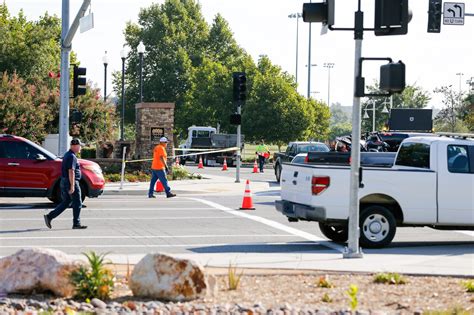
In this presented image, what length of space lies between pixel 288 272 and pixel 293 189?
4755 millimetres

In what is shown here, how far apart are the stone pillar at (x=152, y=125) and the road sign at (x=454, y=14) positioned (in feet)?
33.8

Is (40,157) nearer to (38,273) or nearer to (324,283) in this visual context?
(38,273)

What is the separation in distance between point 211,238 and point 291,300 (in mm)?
7412

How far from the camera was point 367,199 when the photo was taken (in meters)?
16.9

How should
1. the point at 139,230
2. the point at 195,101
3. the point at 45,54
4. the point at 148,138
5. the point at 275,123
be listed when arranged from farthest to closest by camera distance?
the point at 195,101, the point at 275,123, the point at 45,54, the point at 148,138, the point at 139,230

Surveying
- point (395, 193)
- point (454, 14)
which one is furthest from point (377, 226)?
point (454, 14)

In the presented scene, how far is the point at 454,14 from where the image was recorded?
3675cm

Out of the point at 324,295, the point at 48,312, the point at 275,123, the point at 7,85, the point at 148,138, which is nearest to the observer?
the point at 48,312

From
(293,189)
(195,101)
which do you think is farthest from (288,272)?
(195,101)

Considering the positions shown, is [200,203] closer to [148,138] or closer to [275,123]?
[148,138]

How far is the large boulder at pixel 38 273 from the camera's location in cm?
1066

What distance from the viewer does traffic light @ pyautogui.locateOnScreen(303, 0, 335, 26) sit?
14430mm

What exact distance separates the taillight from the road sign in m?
21.6

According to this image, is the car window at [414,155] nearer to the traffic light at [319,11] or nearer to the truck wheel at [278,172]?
the traffic light at [319,11]
